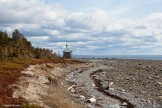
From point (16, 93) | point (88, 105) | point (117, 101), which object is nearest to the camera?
point (16, 93)

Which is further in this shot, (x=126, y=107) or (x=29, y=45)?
(x=29, y=45)

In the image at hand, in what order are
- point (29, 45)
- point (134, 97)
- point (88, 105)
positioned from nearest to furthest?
point (88, 105) < point (134, 97) < point (29, 45)

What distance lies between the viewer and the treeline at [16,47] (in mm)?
89969

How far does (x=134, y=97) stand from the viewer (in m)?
36.4

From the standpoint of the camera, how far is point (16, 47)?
103750mm

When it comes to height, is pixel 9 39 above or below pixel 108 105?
above

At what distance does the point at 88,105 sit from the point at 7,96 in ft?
26.3

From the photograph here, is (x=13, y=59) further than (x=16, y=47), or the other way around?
(x=16, y=47)

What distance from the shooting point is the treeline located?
90.0 metres

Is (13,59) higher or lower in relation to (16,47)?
lower

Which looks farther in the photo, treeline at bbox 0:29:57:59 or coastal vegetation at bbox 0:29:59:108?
treeline at bbox 0:29:57:59

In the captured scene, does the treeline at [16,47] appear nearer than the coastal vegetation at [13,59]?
No

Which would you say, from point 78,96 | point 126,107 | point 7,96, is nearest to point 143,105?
point 126,107

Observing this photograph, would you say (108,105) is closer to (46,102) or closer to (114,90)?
(46,102)
